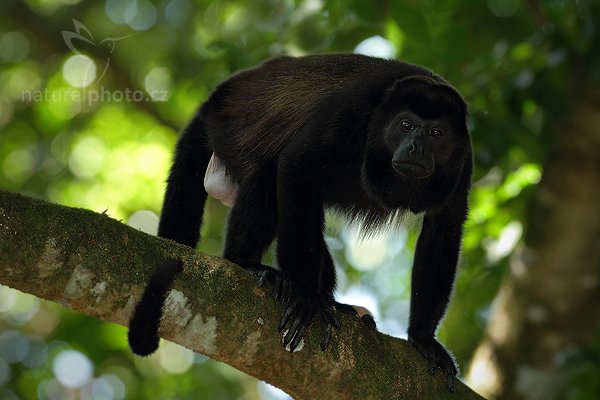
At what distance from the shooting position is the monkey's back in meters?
3.72

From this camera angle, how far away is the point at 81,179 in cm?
835

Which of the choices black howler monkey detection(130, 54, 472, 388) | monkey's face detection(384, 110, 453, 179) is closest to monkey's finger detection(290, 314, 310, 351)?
black howler monkey detection(130, 54, 472, 388)

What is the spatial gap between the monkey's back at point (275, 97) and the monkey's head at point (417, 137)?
0.15m

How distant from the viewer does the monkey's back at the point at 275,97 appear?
3721mm

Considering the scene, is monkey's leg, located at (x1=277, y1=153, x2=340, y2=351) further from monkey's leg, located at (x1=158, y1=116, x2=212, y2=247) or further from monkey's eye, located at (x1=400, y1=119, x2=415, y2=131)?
monkey's leg, located at (x1=158, y1=116, x2=212, y2=247)

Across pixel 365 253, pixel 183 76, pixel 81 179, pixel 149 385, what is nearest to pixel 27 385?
pixel 149 385

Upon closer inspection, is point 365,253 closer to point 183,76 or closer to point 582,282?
point 183,76

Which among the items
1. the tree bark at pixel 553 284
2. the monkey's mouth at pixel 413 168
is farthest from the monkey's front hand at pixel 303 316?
the tree bark at pixel 553 284

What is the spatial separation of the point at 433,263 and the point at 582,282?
55.2 inches

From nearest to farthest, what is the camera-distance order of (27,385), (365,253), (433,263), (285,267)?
(285,267) < (433,263) < (27,385) < (365,253)

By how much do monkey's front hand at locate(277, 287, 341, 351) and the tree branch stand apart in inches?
1.1

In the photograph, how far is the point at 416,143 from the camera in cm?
346

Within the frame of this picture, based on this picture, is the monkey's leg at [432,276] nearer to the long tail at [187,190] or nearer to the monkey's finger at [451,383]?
the monkey's finger at [451,383]

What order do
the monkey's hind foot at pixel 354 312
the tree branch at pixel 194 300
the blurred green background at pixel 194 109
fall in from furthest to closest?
1. the blurred green background at pixel 194 109
2. the monkey's hind foot at pixel 354 312
3. the tree branch at pixel 194 300
